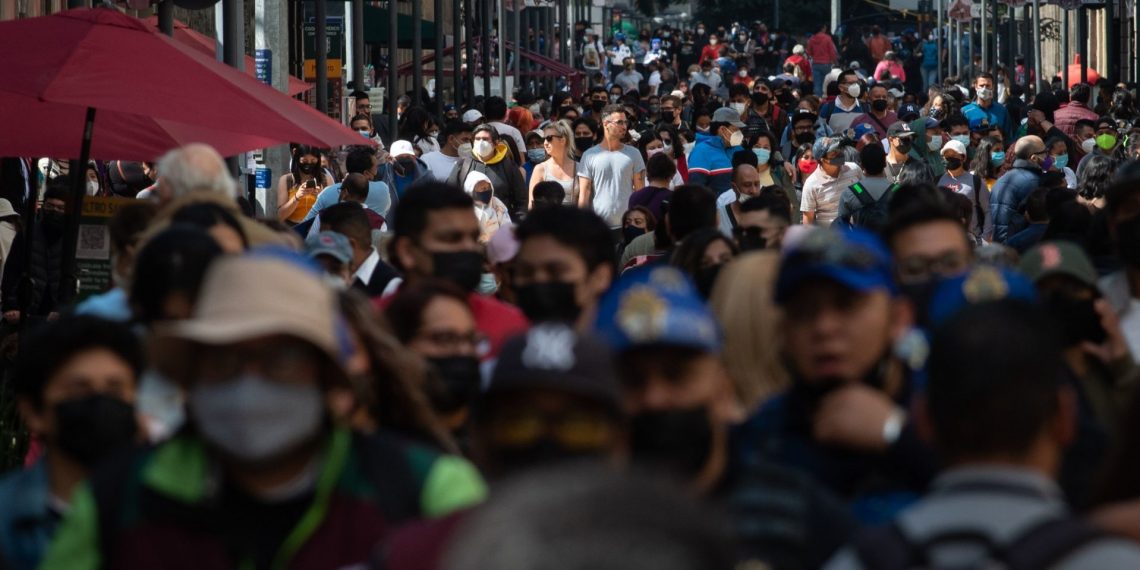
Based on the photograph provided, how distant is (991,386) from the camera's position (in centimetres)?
343

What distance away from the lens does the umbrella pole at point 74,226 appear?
10.2 m

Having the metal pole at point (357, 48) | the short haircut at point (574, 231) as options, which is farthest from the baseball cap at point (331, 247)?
the metal pole at point (357, 48)

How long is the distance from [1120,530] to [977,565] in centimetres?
47

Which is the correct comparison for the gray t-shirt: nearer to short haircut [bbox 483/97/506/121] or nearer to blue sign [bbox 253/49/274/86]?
blue sign [bbox 253/49/274/86]

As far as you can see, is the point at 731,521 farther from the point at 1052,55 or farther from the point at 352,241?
the point at 1052,55

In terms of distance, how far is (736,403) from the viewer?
529 cm

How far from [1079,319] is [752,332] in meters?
1.25

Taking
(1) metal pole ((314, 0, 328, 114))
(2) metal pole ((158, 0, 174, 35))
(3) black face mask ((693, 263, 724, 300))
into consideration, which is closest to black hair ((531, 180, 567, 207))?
(2) metal pole ((158, 0, 174, 35))

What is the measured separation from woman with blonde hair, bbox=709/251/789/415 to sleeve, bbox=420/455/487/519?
146 centimetres

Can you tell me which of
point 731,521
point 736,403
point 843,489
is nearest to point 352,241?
point 736,403

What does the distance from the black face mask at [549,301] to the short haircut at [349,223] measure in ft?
10.1

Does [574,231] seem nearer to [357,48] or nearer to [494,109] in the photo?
[494,109]

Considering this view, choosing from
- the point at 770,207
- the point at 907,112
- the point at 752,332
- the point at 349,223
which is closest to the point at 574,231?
the point at 752,332

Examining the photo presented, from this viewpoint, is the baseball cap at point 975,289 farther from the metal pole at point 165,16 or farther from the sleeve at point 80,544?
the metal pole at point 165,16
